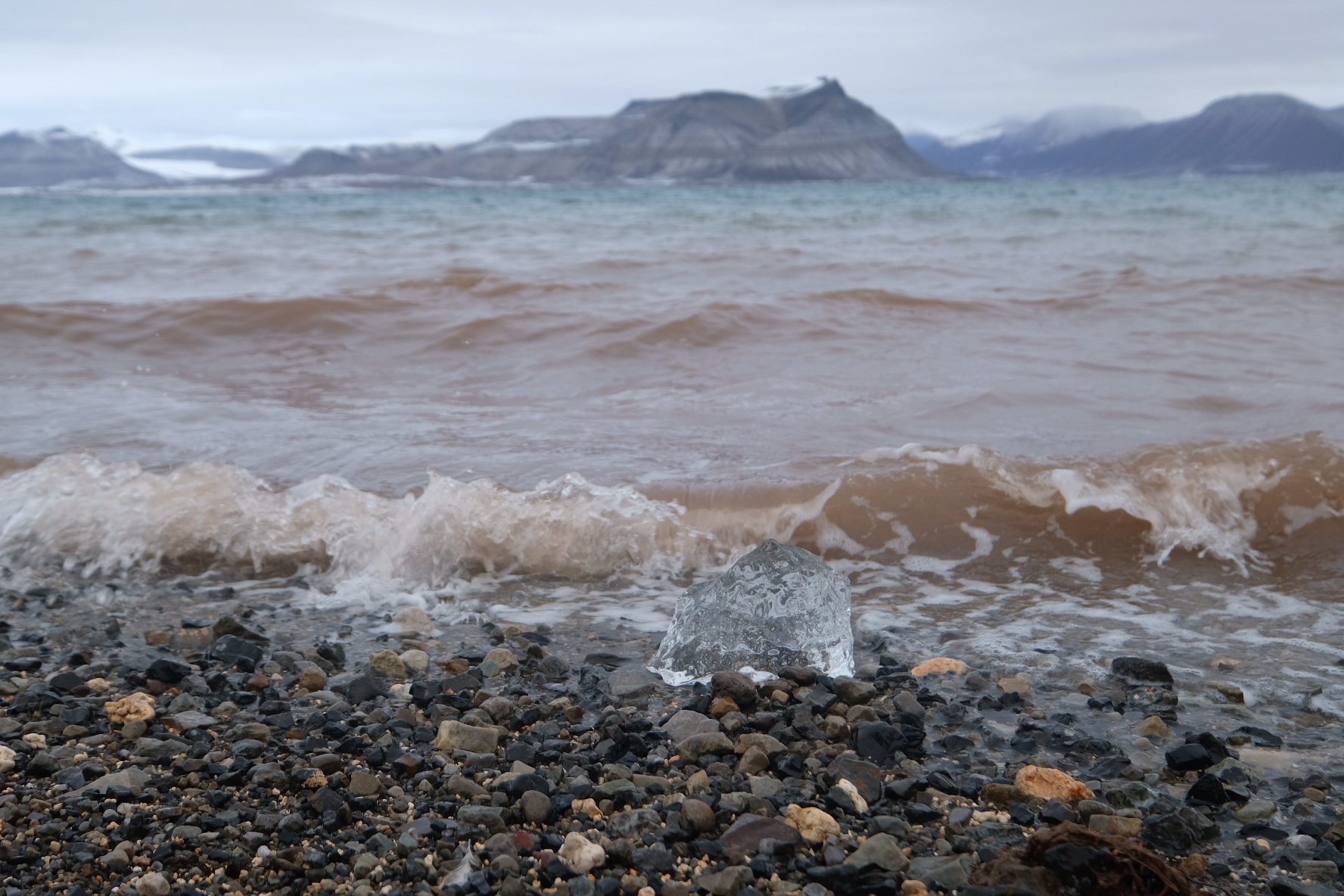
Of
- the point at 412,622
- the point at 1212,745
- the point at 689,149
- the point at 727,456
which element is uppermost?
the point at 689,149

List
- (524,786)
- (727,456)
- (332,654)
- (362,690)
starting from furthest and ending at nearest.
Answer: (727,456) < (332,654) < (362,690) < (524,786)

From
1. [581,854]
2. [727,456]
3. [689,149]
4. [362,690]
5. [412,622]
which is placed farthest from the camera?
[689,149]

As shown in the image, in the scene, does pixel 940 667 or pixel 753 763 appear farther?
pixel 940 667

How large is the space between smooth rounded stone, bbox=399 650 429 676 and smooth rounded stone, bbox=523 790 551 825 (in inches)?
31.6

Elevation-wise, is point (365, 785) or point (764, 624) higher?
point (764, 624)

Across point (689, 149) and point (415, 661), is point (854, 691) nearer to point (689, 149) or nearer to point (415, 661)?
point (415, 661)

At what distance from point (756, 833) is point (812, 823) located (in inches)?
4.5

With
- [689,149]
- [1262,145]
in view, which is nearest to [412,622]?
[689,149]

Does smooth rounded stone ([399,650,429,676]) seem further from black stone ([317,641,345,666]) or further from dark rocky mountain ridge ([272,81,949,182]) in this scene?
dark rocky mountain ridge ([272,81,949,182])

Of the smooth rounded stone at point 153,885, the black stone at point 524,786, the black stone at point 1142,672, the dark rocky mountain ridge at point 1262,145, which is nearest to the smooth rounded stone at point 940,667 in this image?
the black stone at point 1142,672

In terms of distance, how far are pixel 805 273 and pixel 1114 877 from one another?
32.3ft

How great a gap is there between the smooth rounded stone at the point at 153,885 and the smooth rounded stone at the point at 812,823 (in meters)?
1.11

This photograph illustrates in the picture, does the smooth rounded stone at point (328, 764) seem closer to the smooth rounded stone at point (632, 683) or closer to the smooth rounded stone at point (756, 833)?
the smooth rounded stone at point (632, 683)

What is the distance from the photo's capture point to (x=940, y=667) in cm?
253
